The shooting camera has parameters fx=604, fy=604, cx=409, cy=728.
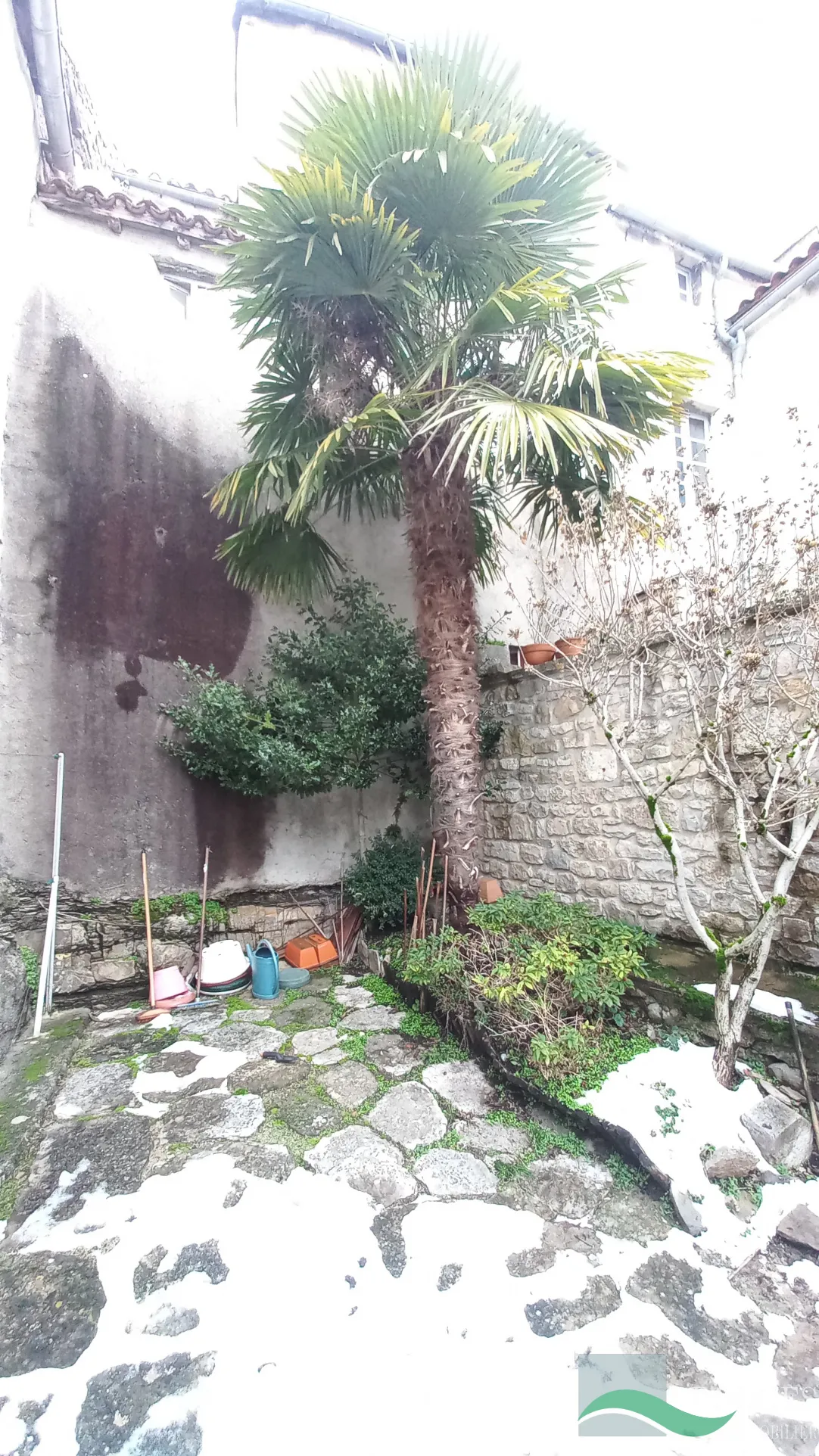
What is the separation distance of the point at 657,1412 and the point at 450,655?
3623mm

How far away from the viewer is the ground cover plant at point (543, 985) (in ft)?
9.45

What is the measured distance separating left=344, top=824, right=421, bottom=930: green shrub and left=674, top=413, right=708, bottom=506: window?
15.3 feet

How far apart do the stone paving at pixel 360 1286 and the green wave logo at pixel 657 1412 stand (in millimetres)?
22

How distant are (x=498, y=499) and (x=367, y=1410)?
5.44 m

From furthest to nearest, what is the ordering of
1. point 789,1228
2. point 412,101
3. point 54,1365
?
point 412,101, point 789,1228, point 54,1365

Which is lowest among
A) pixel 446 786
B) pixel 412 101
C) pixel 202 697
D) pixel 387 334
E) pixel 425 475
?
pixel 446 786

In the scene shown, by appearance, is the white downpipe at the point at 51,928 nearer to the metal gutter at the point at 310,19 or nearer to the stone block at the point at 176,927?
the stone block at the point at 176,927

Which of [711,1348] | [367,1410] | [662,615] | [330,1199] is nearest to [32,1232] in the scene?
[330,1199]

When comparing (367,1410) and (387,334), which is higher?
(387,334)

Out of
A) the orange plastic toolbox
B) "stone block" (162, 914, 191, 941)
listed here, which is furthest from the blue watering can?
"stone block" (162, 914, 191, 941)

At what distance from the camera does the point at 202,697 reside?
4.64 m

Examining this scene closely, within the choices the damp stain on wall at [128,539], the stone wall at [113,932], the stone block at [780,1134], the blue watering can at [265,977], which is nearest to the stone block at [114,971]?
the stone wall at [113,932]

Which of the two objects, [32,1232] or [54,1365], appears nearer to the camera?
[54,1365]

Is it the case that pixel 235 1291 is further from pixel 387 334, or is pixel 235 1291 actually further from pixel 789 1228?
pixel 387 334
